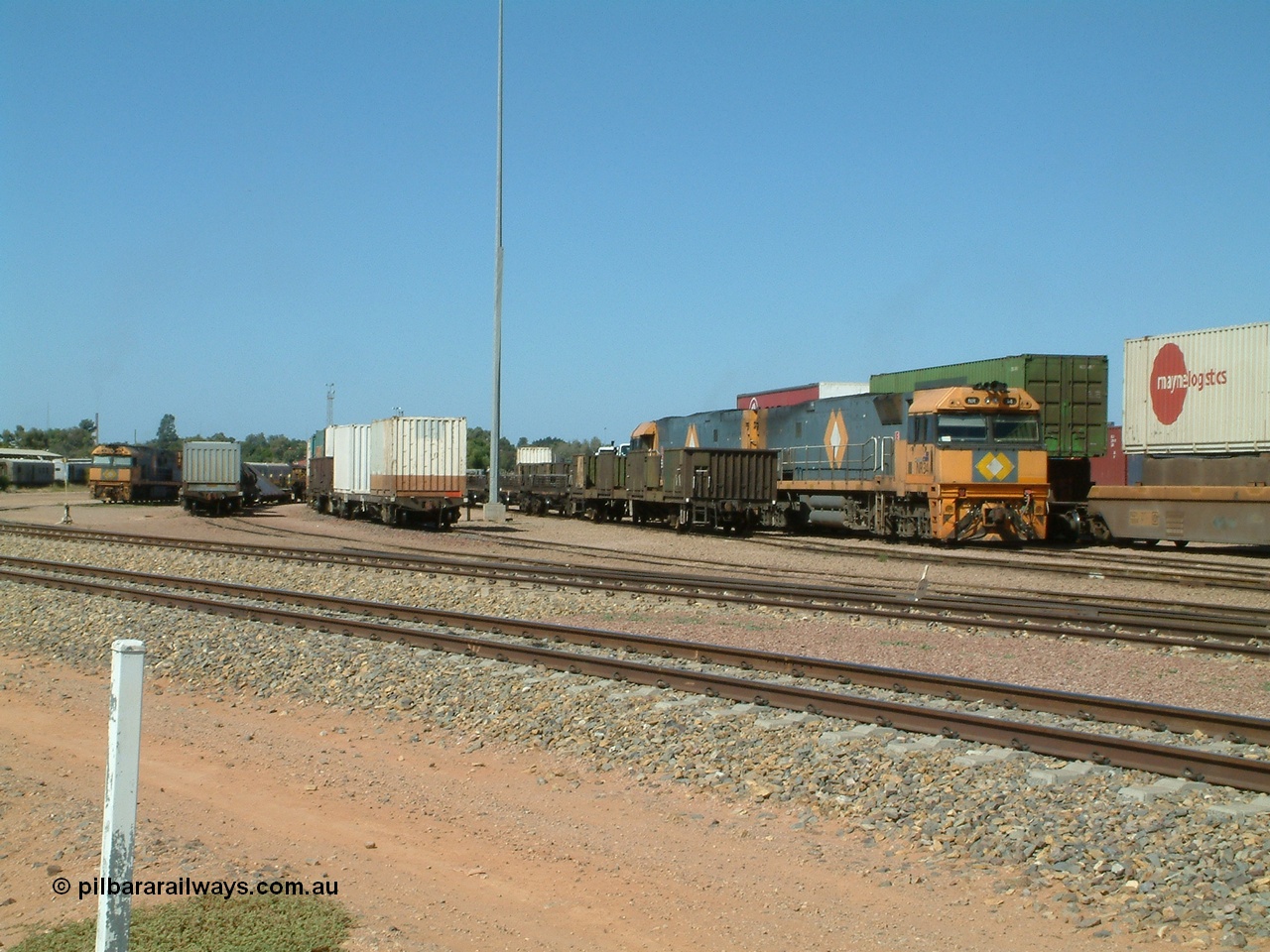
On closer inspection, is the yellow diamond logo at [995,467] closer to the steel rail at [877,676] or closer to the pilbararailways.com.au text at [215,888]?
the steel rail at [877,676]

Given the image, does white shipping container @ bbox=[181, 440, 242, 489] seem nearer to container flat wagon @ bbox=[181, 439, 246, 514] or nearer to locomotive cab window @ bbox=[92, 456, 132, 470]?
container flat wagon @ bbox=[181, 439, 246, 514]

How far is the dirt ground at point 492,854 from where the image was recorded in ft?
15.9

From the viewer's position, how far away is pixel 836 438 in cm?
2830

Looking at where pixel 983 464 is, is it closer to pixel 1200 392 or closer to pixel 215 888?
pixel 1200 392

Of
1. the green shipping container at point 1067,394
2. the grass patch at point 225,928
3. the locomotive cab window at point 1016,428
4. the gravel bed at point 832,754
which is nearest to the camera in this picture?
the grass patch at point 225,928

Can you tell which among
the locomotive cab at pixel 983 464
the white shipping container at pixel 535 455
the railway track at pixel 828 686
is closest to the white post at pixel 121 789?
the railway track at pixel 828 686

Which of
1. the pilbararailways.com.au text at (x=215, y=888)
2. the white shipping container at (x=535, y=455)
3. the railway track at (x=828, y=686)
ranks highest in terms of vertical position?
the white shipping container at (x=535, y=455)

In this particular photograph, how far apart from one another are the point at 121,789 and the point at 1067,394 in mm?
26837

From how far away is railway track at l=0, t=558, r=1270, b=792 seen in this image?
6.78 meters

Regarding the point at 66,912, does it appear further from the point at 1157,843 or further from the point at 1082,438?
the point at 1082,438

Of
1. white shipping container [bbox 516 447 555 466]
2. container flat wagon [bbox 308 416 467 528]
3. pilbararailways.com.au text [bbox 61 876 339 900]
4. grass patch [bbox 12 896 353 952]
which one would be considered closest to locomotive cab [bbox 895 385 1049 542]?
container flat wagon [bbox 308 416 467 528]

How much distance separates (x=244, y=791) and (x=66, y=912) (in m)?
1.88

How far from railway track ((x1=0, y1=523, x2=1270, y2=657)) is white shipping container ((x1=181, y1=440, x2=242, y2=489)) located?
24.2 meters

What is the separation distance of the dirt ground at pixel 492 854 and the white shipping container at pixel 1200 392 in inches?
792
